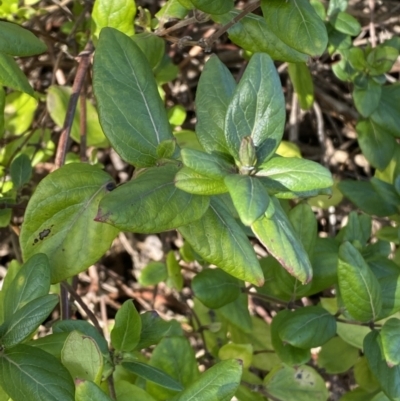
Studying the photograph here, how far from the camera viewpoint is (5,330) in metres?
0.96

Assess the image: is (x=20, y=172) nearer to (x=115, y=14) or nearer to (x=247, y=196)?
(x=115, y=14)

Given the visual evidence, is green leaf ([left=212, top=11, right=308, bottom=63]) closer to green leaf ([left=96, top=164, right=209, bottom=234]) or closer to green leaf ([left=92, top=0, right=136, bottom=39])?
green leaf ([left=92, top=0, right=136, bottom=39])

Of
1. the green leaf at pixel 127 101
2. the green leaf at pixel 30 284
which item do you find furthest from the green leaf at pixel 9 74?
the green leaf at pixel 30 284

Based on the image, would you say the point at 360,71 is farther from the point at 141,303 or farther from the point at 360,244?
the point at 141,303

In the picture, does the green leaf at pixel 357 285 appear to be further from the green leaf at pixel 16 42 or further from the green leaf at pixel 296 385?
the green leaf at pixel 16 42

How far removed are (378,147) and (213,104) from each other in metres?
0.76

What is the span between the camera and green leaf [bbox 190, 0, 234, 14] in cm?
101

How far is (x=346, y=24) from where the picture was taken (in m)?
1.46

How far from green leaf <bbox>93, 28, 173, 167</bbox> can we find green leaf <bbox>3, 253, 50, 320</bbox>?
22cm

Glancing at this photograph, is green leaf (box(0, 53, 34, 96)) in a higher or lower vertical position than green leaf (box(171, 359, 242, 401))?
higher

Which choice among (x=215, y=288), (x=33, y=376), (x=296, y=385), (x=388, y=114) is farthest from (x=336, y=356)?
(x=33, y=376)

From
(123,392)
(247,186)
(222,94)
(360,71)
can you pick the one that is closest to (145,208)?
(247,186)

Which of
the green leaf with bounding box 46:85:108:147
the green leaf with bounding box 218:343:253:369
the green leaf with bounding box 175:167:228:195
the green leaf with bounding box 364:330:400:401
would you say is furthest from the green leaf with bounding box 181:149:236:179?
the green leaf with bounding box 46:85:108:147

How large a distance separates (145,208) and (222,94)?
270mm
